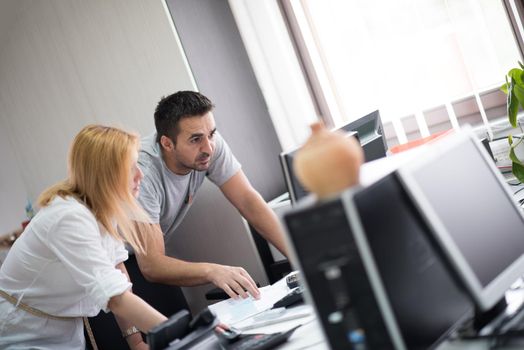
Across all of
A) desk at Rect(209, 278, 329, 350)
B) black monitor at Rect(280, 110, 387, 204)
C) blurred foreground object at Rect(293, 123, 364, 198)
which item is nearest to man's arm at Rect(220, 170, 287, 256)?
desk at Rect(209, 278, 329, 350)

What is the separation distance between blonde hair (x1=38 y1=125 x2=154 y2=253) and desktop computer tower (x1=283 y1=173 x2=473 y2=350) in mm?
1052

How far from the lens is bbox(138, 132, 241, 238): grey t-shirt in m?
2.95

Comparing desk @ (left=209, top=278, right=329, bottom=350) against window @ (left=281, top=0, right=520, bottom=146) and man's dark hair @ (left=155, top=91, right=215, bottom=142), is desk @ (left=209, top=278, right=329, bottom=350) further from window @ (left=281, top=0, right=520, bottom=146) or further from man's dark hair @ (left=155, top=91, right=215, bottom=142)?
window @ (left=281, top=0, right=520, bottom=146)

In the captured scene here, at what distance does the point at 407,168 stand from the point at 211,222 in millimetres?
2252

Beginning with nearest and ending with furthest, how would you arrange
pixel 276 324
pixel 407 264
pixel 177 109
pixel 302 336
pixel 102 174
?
pixel 407 264
pixel 302 336
pixel 276 324
pixel 102 174
pixel 177 109

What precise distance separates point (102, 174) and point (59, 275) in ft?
1.21

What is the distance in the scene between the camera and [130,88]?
342 centimetres

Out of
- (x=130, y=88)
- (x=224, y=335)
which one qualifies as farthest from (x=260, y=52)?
(x=224, y=335)

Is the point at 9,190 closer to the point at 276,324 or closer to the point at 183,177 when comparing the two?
the point at 183,177

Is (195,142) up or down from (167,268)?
up


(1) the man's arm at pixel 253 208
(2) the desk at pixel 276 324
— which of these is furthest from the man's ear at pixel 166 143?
(2) the desk at pixel 276 324

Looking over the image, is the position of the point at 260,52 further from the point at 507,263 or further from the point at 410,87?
the point at 507,263

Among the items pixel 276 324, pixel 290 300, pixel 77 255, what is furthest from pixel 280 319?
pixel 77 255

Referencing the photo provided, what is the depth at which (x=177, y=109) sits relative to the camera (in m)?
2.95
